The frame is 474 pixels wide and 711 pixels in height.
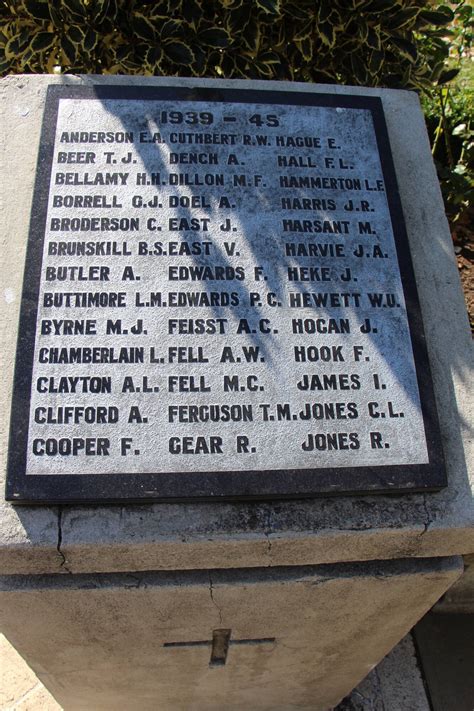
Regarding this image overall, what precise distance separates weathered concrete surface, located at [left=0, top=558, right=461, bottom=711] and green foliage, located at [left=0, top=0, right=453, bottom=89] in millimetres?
2354

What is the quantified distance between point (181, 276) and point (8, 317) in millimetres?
613

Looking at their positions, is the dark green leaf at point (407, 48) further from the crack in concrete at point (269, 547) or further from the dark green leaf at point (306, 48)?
the crack in concrete at point (269, 547)

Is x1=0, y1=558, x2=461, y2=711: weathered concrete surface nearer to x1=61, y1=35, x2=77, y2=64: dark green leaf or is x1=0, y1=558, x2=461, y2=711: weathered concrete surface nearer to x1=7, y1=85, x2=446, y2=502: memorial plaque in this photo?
x1=7, y1=85, x2=446, y2=502: memorial plaque

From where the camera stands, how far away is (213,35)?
3.02 metres

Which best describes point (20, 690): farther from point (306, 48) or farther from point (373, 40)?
point (373, 40)

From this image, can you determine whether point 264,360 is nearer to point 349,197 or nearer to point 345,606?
point 349,197

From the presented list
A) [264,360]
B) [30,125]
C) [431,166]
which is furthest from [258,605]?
[30,125]

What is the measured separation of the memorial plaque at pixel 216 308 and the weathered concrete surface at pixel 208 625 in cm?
40

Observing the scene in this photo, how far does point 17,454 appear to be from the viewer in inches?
74.8

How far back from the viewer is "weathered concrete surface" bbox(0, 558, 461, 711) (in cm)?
211

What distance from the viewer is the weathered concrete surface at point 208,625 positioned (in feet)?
6.92

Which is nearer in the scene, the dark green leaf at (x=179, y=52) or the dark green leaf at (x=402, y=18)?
the dark green leaf at (x=179, y=52)

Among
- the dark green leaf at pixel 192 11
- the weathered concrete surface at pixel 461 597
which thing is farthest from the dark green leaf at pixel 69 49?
the weathered concrete surface at pixel 461 597

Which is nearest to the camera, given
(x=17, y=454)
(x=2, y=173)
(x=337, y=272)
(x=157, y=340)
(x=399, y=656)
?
(x=17, y=454)
